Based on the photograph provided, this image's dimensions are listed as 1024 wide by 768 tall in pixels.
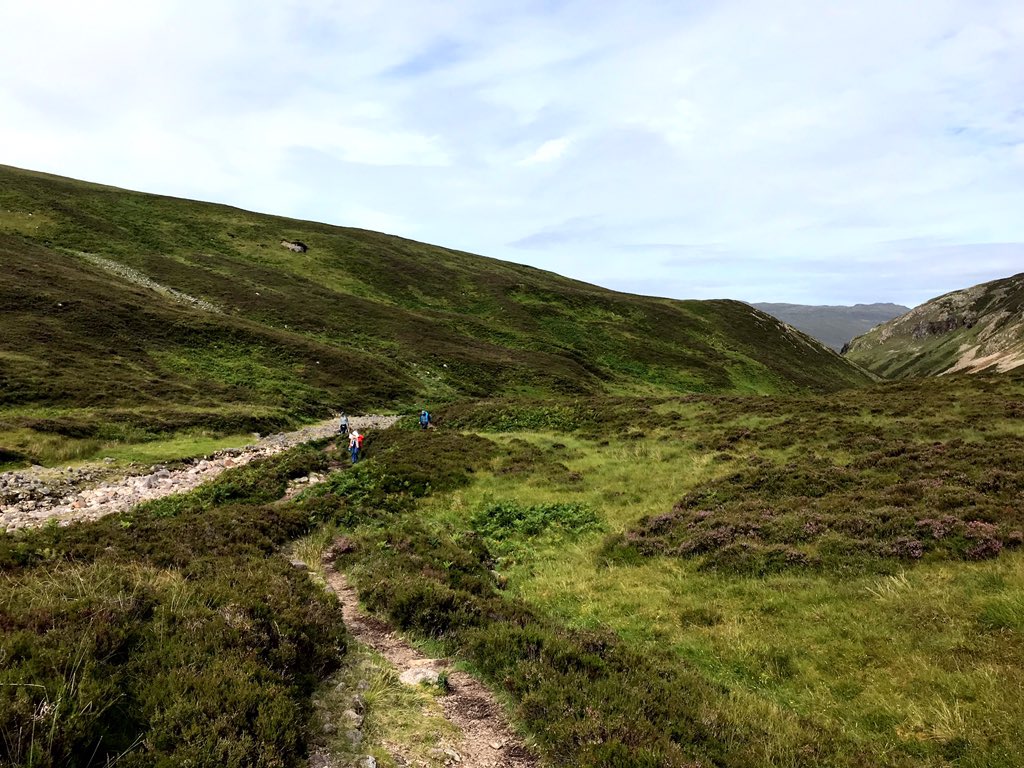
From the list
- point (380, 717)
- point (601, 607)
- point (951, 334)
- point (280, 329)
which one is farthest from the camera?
point (951, 334)

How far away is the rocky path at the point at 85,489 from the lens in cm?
1853

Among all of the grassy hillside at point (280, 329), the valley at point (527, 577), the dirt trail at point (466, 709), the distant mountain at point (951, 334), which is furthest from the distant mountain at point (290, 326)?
the distant mountain at point (951, 334)

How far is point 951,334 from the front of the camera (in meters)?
147

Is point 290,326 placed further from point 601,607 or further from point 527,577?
point 601,607

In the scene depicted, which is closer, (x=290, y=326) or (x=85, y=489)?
(x=85, y=489)

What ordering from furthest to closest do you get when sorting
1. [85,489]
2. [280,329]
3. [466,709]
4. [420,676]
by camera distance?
[280,329], [85,489], [420,676], [466,709]

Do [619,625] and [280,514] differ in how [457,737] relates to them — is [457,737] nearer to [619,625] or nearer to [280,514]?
[619,625]

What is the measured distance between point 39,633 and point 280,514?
35.1 feet

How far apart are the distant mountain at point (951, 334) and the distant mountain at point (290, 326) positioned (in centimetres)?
2844

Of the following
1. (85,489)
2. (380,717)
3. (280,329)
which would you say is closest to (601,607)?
(380,717)

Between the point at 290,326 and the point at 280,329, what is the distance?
6.53ft

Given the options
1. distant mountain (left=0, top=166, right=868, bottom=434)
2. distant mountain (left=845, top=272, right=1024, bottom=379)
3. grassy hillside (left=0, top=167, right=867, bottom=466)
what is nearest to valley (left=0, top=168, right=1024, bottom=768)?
grassy hillside (left=0, top=167, right=867, bottom=466)

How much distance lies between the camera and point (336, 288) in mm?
80625

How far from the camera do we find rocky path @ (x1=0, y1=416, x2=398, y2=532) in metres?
18.5
